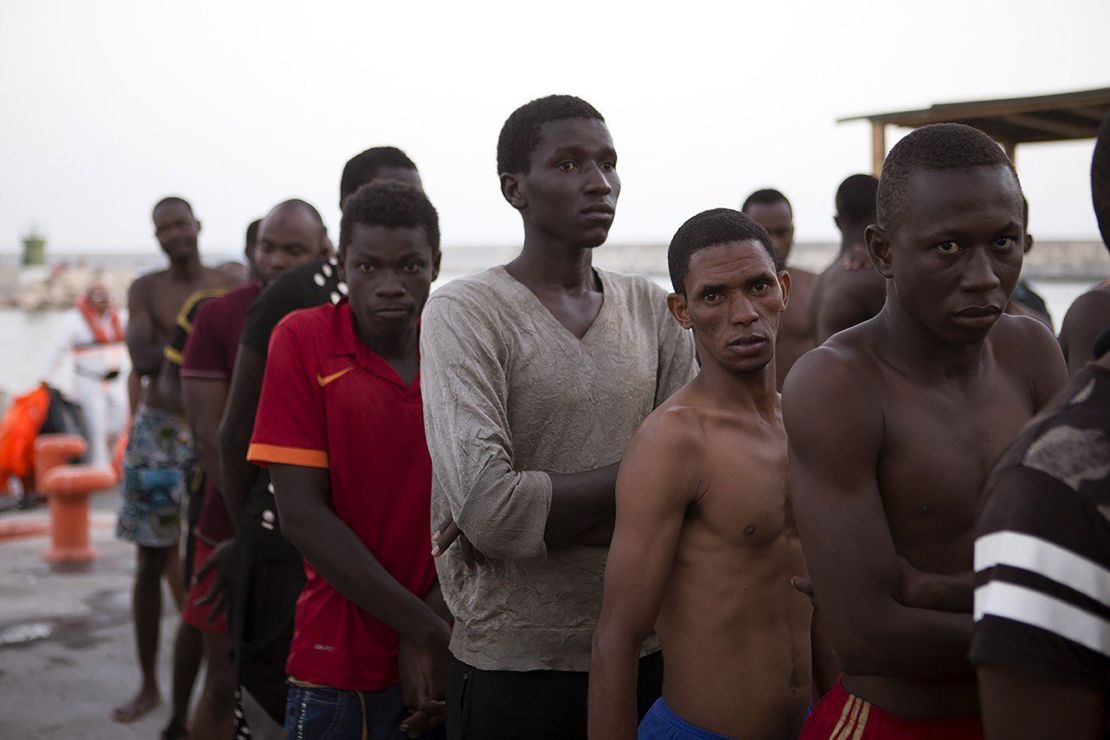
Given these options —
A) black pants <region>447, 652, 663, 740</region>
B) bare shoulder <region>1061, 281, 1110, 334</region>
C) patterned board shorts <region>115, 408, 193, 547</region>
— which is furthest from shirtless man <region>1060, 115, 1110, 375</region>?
patterned board shorts <region>115, 408, 193, 547</region>

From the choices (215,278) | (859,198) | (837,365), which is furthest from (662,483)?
(215,278)

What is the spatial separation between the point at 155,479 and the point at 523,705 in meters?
3.93

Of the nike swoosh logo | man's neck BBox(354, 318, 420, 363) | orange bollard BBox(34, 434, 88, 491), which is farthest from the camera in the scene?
orange bollard BBox(34, 434, 88, 491)

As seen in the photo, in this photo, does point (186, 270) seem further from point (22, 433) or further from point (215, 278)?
point (22, 433)

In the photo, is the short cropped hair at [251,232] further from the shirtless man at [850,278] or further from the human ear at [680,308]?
the human ear at [680,308]

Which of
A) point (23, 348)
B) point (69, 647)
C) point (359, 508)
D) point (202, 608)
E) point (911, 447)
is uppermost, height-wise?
point (911, 447)

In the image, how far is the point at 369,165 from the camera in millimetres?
4102

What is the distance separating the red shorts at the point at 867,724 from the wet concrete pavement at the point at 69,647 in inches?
165

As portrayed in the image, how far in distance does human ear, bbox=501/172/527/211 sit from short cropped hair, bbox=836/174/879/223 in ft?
9.62

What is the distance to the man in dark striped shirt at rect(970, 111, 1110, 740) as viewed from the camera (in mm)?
1125

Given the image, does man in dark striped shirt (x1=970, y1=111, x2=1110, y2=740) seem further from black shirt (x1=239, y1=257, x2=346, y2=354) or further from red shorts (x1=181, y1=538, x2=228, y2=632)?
red shorts (x1=181, y1=538, x2=228, y2=632)

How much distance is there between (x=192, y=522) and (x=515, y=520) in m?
2.91

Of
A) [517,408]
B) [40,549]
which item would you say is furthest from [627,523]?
[40,549]

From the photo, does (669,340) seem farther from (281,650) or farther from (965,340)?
(281,650)
